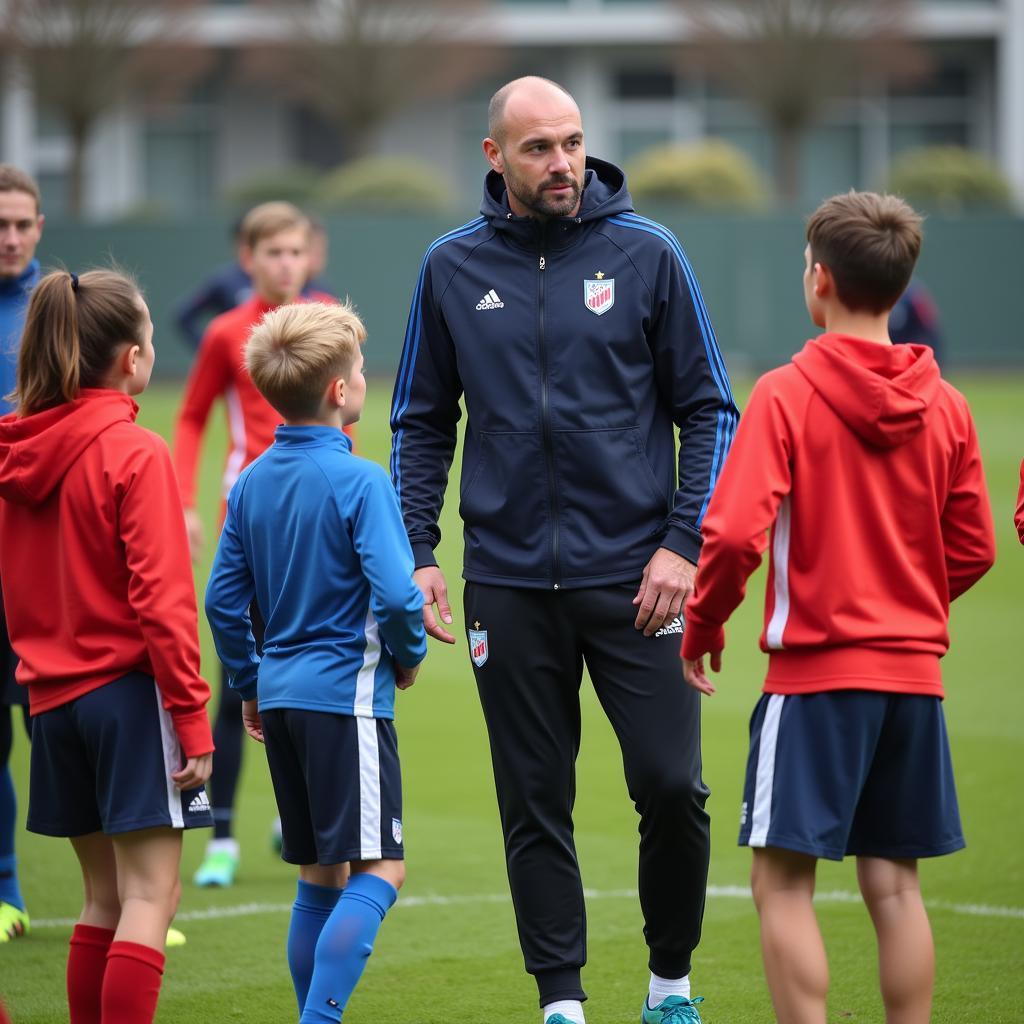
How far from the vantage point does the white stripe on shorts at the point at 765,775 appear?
3.89 m

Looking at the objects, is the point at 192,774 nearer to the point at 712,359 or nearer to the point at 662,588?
the point at 662,588

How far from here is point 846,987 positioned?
17.0 feet

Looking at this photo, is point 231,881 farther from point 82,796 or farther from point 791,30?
point 791,30

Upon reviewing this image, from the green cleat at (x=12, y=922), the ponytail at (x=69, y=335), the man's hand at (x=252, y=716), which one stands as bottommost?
the green cleat at (x=12, y=922)

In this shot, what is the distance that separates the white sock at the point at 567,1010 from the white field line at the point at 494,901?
165 centimetres

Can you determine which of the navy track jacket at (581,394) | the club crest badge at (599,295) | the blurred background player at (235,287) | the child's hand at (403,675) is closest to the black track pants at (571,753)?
the navy track jacket at (581,394)

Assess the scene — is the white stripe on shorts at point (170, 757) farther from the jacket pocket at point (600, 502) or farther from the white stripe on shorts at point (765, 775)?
the white stripe on shorts at point (765, 775)

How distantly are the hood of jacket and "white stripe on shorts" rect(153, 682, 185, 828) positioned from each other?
1.59 metres

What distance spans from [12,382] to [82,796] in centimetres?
191

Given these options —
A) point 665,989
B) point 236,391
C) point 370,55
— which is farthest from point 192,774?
point 370,55

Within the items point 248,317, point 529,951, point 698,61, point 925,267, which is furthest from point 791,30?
point 529,951

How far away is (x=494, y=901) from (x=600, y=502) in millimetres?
2230

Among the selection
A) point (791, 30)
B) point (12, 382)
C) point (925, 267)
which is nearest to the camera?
point (12, 382)

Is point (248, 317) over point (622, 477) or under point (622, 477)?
over
